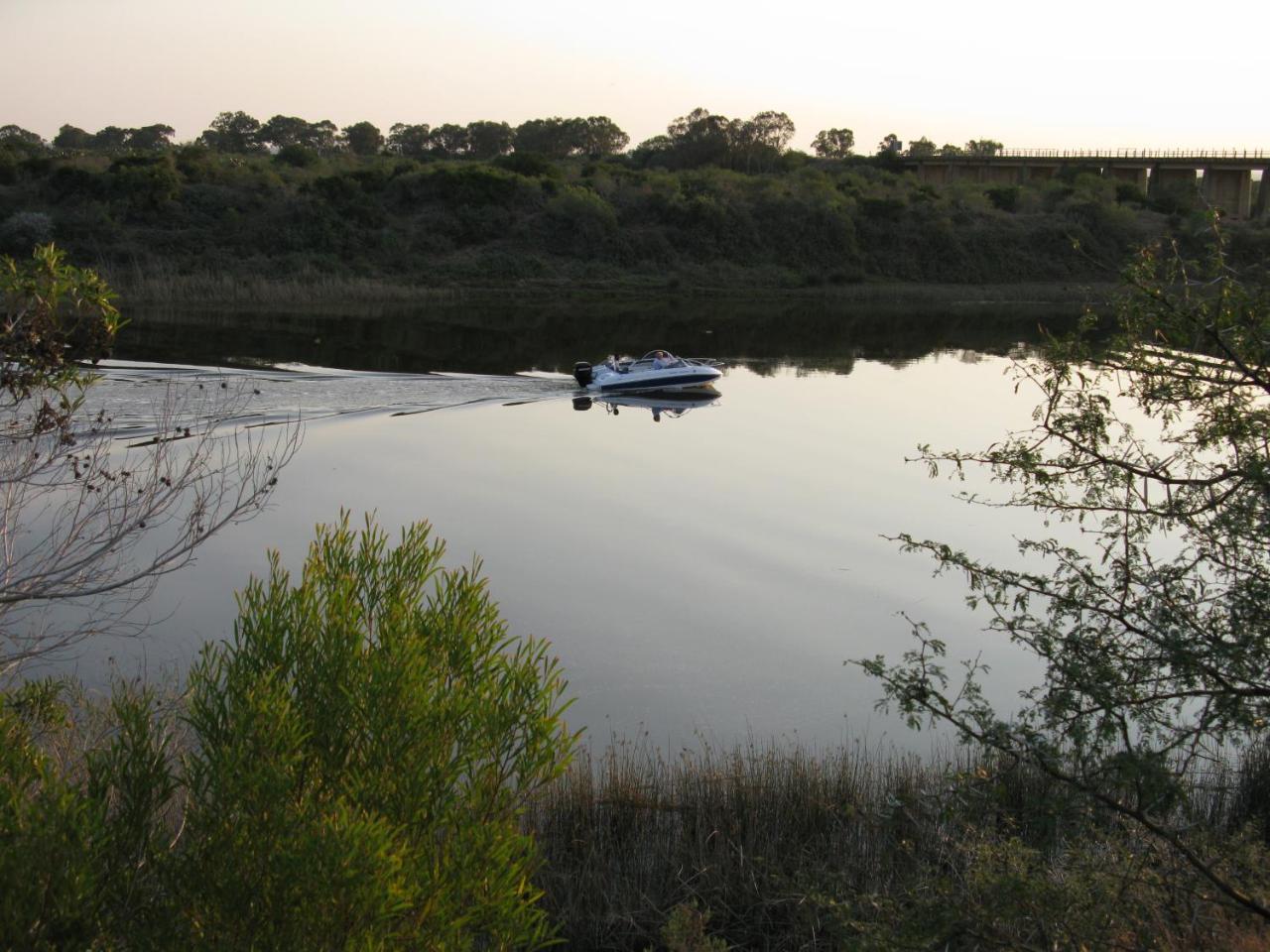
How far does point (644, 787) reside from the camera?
27.5 ft

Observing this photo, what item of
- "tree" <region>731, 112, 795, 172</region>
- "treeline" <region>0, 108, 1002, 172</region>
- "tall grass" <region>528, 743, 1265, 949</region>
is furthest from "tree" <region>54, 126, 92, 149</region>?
"tall grass" <region>528, 743, 1265, 949</region>

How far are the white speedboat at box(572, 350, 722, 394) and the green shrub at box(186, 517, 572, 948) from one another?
24893 millimetres

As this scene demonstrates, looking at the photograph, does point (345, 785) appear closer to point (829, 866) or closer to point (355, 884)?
point (355, 884)

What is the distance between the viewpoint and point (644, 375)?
2944cm

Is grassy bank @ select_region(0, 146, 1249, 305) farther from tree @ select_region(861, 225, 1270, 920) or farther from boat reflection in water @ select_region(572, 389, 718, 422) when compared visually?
tree @ select_region(861, 225, 1270, 920)

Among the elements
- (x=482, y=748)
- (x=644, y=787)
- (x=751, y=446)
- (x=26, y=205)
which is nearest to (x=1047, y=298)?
(x=751, y=446)

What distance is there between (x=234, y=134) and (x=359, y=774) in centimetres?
11710

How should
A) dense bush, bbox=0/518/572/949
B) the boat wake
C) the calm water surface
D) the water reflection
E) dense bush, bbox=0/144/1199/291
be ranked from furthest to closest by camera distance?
dense bush, bbox=0/144/1199/291, the water reflection, the boat wake, the calm water surface, dense bush, bbox=0/518/572/949

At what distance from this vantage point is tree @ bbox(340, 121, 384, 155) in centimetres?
11050

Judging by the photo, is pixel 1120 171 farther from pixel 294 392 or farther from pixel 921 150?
pixel 294 392

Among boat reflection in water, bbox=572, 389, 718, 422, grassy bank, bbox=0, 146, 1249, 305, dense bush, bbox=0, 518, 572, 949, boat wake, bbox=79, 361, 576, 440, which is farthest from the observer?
grassy bank, bbox=0, 146, 1249, 305

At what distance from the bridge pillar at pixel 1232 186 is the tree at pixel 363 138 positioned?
7133 cm

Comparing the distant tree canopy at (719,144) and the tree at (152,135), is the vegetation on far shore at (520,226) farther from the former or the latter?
the tree at (152,135)

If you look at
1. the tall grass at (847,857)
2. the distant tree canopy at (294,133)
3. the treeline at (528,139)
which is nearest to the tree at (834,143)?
the treeline at (528,139)
